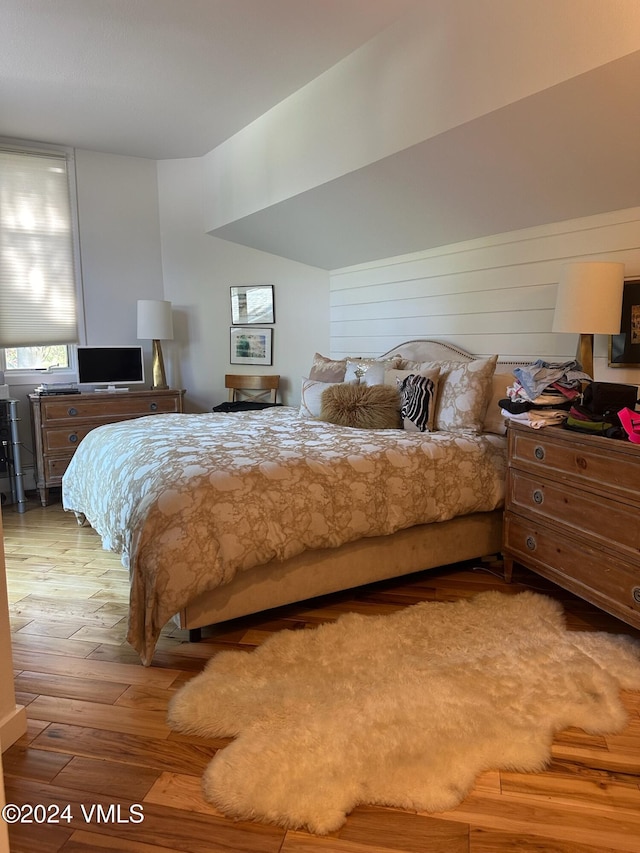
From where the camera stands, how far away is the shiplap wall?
2.89 metres

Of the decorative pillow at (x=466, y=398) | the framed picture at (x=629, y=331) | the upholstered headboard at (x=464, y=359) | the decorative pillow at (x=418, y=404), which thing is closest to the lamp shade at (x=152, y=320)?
the upholstered headboard at (x=464, y=359)

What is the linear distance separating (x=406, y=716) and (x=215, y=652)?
784 millimetres

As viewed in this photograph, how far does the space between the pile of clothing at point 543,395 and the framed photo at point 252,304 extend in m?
2.97

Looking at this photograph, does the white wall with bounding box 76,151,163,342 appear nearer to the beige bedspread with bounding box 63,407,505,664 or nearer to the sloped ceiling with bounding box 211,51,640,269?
the sloped ceiling with bounding box 211,51,640,269

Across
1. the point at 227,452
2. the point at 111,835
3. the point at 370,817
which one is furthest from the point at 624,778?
the point at 227,452

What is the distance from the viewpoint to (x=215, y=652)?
2.21 meters

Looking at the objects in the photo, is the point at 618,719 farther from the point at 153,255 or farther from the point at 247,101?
the point at 153,255

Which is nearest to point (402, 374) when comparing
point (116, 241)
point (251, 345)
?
point (251, 345)

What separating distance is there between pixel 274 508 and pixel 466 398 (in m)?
1.31

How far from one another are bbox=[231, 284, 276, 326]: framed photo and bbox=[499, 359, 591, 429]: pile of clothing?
2.97 meters

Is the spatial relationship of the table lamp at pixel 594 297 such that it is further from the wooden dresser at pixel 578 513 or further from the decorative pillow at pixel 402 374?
the decorative pillow at pixel 402 374

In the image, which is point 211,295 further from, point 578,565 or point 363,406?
point 578,565

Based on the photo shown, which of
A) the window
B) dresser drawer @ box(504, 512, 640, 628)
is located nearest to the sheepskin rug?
dresser drawer @ box(504, 512, 640, 628)

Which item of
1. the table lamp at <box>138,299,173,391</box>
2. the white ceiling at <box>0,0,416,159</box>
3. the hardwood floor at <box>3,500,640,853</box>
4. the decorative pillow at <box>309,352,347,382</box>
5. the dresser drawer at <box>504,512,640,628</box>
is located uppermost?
the white ceiling at <box>0,0,416,159</box>
